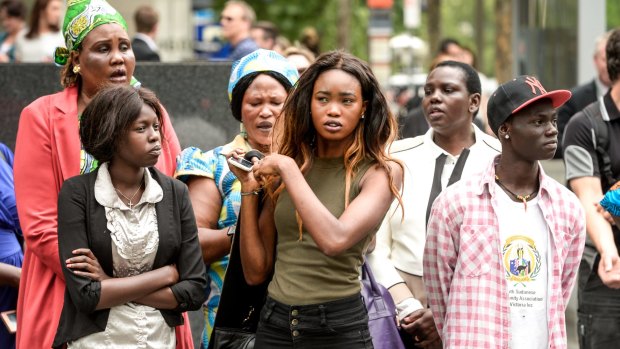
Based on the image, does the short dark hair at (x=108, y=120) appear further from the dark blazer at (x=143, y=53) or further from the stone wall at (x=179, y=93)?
the dark blazer at (x=143, y=53)

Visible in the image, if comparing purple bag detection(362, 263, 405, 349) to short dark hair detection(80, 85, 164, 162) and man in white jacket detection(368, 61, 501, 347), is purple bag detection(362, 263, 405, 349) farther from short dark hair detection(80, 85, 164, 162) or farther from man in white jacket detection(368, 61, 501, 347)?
short dark hair detection(80, 85, 164, 162)

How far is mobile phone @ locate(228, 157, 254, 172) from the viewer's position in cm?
523

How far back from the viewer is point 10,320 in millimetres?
6102

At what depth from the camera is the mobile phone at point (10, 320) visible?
6047 mm

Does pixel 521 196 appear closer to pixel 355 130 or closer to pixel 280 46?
pixel 355 130

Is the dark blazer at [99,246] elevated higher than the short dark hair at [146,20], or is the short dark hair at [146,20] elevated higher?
the short dark hair at [146,20]

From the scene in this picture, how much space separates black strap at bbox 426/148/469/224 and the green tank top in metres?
1.21

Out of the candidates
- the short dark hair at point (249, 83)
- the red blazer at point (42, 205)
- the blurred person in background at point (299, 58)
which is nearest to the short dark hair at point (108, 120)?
the red blazer at point (42, 205)

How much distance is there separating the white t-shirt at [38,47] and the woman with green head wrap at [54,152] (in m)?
6.40

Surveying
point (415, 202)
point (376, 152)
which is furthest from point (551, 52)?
point (376, 152)

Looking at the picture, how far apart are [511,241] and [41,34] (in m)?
7.95

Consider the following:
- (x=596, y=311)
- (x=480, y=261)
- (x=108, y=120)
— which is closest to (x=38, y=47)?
(x=596, y=311)

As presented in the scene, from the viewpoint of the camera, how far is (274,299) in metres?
5.08

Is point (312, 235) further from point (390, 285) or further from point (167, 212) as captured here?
point (390, 285)
